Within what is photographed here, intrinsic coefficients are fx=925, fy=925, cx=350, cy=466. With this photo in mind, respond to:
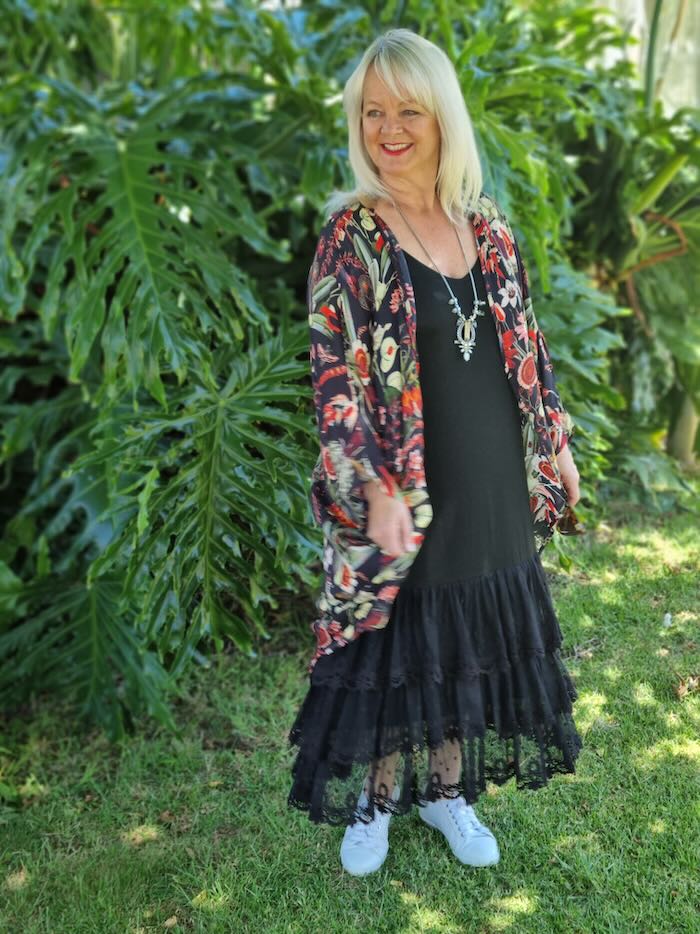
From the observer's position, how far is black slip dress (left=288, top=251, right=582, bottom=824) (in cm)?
187

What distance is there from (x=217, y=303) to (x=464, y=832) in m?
1.71

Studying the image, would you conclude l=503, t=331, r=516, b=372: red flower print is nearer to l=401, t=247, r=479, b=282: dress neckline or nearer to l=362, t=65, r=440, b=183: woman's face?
l=401, t=247, r=479, b=282: dress neckline

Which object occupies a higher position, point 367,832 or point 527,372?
A: point 527,372

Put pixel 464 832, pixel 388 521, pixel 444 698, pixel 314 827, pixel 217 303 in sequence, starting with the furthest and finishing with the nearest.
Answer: pixel 217 303
pixel 314 827
pixel 464 832
pixel 444 698
pixel 388 521

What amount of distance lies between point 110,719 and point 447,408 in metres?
1.73

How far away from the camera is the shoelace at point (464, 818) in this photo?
219 centimetres

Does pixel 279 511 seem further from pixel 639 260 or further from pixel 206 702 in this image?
pixel 639 260

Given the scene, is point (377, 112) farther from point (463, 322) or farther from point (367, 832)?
point (367, 832)

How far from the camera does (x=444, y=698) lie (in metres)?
1.92

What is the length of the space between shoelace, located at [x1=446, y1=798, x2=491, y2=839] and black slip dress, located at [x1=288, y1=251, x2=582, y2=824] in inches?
8.4

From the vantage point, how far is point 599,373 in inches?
149

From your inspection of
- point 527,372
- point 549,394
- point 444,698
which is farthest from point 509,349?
point 444,698

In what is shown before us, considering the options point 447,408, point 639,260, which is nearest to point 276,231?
point 639,260

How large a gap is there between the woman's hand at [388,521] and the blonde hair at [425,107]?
23.3 inches
